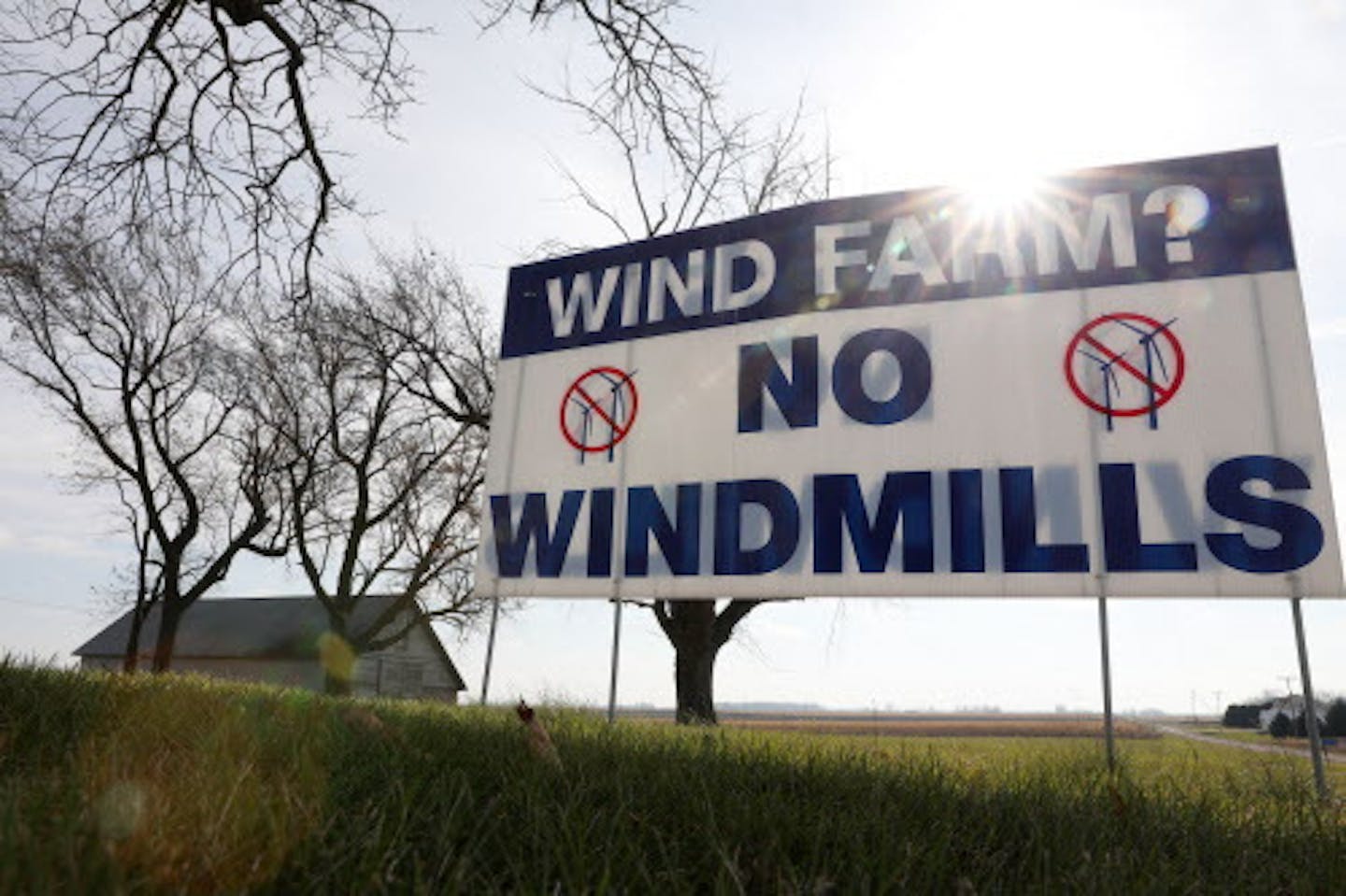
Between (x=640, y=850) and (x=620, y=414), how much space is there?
4818 millimetres

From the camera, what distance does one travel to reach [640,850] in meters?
2.24

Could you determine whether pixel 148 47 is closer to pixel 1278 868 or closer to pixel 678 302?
pixel 678 302

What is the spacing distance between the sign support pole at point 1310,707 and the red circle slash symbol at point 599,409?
432 centimetres

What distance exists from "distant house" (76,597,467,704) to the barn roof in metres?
0.05

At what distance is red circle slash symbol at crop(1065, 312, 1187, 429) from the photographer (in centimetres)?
537

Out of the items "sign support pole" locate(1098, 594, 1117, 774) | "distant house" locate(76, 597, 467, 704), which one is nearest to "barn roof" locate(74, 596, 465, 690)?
"distant house" locate(76, 597, 467, 704)

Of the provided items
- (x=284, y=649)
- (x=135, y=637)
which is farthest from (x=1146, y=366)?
(x=284, y=649)

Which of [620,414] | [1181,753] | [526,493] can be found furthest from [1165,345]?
[526,493]

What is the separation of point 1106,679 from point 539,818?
13.4 feet

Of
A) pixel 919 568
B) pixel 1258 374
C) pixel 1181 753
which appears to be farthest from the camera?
pixel 1181 753

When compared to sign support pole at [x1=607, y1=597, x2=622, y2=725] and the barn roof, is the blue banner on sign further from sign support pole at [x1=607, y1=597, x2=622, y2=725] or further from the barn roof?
the barn roof

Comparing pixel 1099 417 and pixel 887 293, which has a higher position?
pixel 887 293

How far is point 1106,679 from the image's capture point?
524 cm

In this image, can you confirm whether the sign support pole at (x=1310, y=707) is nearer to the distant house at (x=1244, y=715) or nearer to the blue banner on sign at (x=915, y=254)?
the blue banner on sign at (x=915, y=254)
